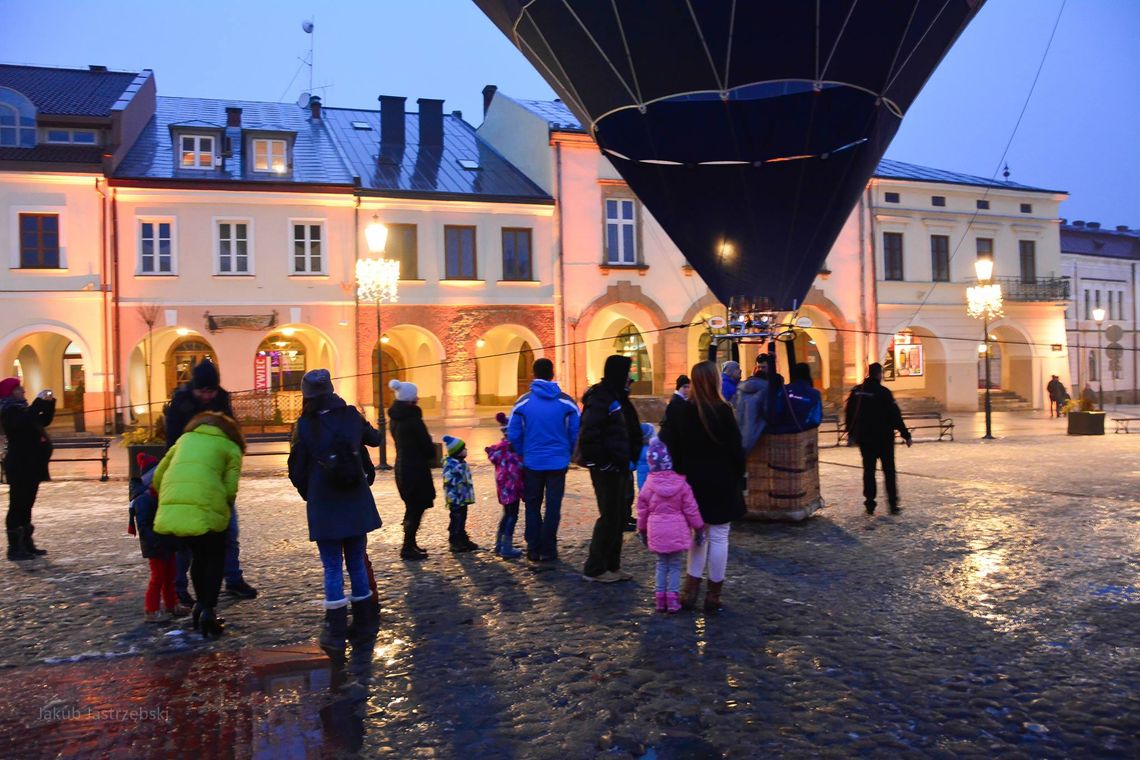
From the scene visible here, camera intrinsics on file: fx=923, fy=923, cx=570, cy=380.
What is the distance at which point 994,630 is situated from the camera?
19.2ft

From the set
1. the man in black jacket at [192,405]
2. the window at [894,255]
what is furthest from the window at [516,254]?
the man in black jacket at [192,405]

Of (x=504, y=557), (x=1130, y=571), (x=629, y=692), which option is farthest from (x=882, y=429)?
(x=629, y=692)

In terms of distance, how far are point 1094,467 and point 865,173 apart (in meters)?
7.39

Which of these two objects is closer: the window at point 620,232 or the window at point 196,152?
the window at point 196,152

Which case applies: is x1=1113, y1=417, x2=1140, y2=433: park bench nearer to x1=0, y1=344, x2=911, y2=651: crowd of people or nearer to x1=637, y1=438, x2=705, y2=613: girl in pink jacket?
x1=0, y1=344, x2=911, y2=651: crowd of people

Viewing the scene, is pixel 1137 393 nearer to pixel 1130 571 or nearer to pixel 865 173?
pixel 865 173

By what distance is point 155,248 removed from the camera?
88.0 feet

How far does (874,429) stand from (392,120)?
27197mm

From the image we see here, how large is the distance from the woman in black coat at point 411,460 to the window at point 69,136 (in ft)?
78.9

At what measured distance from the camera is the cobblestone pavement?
428cm

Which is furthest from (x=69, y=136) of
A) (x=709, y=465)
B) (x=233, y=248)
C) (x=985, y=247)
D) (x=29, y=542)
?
(x=985, y=247)

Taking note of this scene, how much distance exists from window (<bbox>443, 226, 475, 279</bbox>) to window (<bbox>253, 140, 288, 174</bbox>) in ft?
17.8

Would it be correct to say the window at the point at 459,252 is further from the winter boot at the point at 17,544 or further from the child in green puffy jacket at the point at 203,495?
the child in green puffy jacket at the point at 203,495

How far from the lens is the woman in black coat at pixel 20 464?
890 cm
